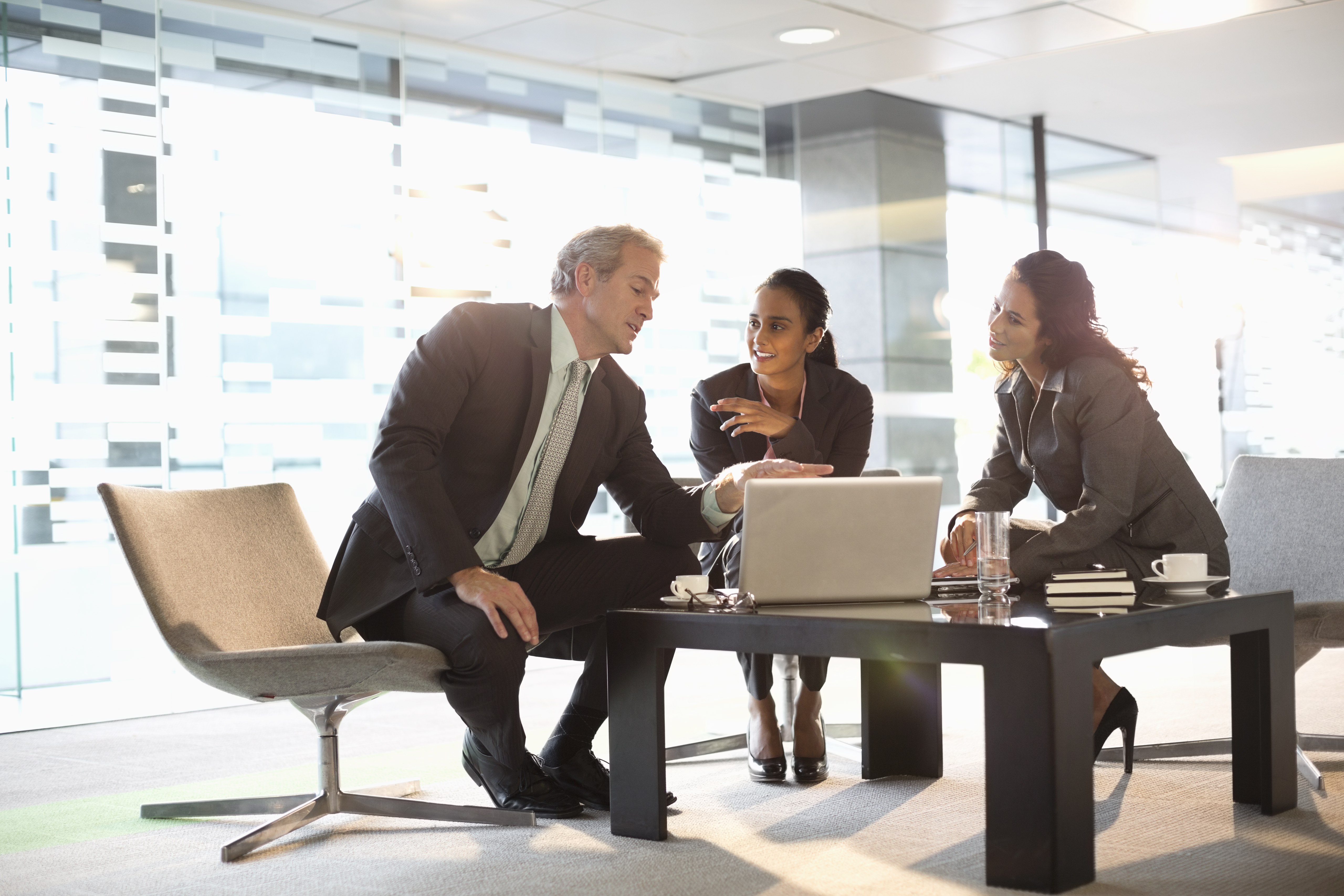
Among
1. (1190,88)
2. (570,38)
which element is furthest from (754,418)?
(1190,88)

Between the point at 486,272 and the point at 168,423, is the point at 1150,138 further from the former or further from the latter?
the point at 168,423

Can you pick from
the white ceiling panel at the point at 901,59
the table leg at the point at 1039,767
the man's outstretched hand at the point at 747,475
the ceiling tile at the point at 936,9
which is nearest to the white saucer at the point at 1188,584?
the table leg at the point at 1039,767

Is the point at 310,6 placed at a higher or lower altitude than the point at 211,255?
higher

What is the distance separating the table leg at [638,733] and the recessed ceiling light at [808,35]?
3901 millimetres

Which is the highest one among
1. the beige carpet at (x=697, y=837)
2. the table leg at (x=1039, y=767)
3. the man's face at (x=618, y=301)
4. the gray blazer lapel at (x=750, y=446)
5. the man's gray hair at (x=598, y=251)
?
the man's gray hair at (x=598, y=251)

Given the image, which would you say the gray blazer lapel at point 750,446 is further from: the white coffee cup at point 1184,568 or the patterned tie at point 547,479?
the white coffee cup at point 1184,568

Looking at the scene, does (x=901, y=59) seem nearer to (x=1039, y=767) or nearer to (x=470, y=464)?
(x=470, y=464)

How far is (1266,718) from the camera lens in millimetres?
2609

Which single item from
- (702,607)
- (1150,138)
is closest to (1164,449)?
(702,607)

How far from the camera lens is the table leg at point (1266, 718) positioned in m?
2.61

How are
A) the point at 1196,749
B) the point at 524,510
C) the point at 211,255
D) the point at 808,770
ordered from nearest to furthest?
the point at 524,510, the point at 808,770, the point at 1196,749, the point at 211,255

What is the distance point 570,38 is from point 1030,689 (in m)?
4.43

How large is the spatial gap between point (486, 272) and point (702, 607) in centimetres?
349

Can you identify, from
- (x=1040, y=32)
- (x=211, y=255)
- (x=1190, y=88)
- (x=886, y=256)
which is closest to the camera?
(x=211, y=255)
